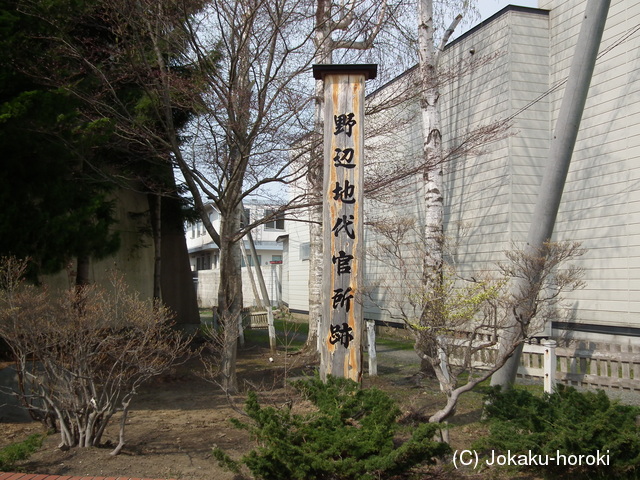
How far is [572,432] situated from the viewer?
16.4ft

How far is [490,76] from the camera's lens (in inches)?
530

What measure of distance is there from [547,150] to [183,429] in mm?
9797

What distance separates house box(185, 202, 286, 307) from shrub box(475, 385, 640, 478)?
23150mm

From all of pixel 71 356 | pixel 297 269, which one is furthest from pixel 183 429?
pixel 297 269

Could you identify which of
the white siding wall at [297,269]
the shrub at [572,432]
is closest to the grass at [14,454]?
the shrub at [572,432]

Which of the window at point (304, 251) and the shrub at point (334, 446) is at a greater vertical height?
the window at point (304, 251)

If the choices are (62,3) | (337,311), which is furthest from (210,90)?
(337,311)

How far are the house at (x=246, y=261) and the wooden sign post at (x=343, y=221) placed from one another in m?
21.7

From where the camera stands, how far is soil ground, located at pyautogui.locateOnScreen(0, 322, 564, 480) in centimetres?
532

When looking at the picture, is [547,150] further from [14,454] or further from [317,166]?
[14,454]

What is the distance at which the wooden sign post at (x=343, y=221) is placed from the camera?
20.5 ft

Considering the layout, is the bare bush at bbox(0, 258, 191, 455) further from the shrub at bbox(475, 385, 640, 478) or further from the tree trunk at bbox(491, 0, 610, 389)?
the tree trunk at bbox(491, 0, 610, 389)

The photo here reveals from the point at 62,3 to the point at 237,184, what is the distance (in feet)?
11.6

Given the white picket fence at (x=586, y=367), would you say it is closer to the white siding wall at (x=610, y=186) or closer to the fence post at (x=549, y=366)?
the fence post at (x=549, y=366)
